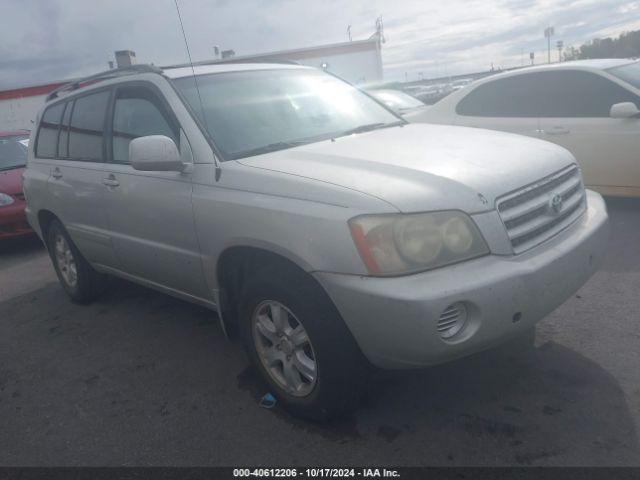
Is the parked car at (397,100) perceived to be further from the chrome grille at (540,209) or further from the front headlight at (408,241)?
the front headlight at (408,241)

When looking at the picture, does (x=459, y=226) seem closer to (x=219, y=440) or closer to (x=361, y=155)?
(x=361, y=155)

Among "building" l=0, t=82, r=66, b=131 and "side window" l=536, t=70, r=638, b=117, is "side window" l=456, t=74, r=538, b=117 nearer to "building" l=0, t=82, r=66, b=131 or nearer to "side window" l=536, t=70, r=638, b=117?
"side window" l=536, t=70, r=638, b=117

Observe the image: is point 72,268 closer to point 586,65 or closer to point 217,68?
point 217,68

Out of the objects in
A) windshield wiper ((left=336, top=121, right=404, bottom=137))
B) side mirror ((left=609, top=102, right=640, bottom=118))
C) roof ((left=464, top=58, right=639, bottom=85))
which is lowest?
side mirror ((left=609, top=102, right=640, bottom=118))

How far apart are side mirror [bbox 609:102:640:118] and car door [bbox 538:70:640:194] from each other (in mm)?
77

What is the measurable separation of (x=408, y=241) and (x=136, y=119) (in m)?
2.27

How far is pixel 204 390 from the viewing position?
3.49 metres

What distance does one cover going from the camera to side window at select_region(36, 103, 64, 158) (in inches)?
202

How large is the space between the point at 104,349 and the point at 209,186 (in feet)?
5.74

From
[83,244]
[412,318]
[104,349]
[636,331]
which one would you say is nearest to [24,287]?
[83,244]

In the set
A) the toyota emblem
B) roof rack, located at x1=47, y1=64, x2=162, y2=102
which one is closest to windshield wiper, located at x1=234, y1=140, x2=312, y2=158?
roof rack, located at x1=47, y1=64, x2=162, y2=102

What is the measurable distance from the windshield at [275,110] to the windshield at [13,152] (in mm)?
6140

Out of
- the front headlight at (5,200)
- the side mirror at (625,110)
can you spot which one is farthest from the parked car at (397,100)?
the front headlight at (5,200)

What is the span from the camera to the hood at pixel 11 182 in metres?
7.93
